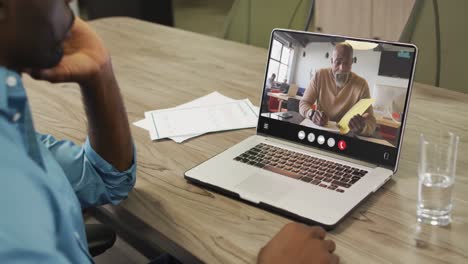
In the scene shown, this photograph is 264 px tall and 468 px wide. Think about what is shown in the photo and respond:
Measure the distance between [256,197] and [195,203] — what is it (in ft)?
0.39

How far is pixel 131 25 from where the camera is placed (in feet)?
7.93

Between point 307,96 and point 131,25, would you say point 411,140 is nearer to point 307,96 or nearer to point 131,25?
point 307,96

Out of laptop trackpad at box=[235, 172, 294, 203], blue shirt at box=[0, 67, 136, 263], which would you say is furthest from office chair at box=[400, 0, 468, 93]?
blue shirt at box=[0, 67, 136, 263]

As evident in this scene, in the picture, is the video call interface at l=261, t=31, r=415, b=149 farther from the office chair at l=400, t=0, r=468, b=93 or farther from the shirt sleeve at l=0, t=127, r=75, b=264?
the office chair at l=400, t=0, r=468, b=93

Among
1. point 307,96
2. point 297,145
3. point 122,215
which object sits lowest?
point 122,215

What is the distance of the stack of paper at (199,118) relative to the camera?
4.49 feet

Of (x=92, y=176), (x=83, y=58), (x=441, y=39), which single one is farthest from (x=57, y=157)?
(x=441, y=39)

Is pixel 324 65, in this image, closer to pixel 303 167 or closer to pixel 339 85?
pixel 339 85

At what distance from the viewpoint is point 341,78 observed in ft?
3.69

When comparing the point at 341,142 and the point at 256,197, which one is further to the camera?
the point at 341,142

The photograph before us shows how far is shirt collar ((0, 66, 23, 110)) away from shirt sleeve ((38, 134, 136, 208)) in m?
0.37

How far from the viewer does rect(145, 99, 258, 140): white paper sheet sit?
1.37 meters

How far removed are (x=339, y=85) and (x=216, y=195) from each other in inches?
13.2

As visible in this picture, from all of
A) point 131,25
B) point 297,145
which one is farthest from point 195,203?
point 131,25
